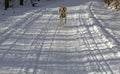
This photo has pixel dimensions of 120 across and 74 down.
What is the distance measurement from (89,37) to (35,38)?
8.54 ft

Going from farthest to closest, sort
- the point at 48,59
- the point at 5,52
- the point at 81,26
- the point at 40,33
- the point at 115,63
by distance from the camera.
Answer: the point at 81,26 → the point at 40,33 → the point at 5,52 → the point at 48,59 → the point at 115,63

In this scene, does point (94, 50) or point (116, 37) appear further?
point (116, 37)

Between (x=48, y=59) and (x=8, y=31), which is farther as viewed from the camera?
(x=8, y=31)

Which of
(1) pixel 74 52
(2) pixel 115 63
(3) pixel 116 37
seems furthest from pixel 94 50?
(3) pixel 116 37

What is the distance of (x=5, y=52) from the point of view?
479 inches

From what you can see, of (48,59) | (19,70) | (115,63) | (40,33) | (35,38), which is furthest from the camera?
(40,33)

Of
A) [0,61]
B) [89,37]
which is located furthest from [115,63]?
[89,37]

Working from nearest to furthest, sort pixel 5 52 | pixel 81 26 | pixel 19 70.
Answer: pixel 19 70
pixel 5 52
pixel 81 26

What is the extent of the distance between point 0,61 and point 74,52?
300 centimetres

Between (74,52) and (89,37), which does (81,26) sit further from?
(74,52)

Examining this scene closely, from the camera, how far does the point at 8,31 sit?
1720 centimetres

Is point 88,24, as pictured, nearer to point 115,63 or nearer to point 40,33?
point 40,33

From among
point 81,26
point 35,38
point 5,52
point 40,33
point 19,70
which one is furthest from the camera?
point 81,26

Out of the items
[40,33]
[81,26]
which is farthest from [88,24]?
[40,33]
